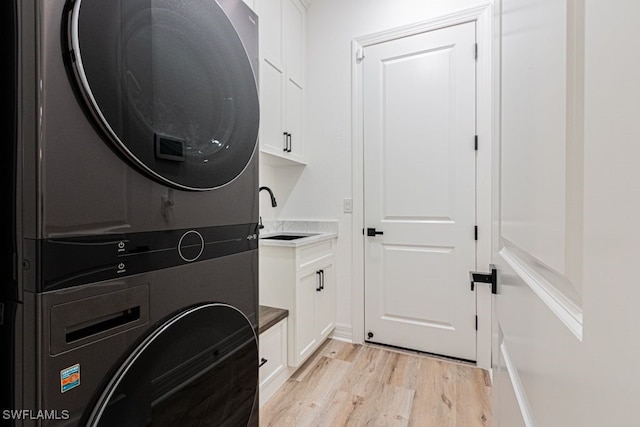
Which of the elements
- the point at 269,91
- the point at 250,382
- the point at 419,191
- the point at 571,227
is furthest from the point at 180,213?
the point at 419,191

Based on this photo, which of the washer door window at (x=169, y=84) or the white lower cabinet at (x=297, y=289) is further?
the white lower cabinet at (x=297, y=289)

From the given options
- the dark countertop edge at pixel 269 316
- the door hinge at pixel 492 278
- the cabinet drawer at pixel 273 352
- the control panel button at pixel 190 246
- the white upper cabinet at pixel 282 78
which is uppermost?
the white upper cabinet at pixel 282 78

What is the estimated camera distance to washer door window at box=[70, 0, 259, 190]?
0.49 metres

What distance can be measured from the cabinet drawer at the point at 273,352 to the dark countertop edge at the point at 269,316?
0.11ft

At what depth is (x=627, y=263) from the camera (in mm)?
197

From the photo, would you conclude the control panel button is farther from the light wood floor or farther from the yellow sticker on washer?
the light wood floor

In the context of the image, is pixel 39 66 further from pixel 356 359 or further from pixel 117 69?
pixel 356 359

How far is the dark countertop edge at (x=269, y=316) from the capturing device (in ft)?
4.89

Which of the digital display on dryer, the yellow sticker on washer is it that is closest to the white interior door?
the digital display on dryer

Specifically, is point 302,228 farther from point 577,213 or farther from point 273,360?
point 577,213

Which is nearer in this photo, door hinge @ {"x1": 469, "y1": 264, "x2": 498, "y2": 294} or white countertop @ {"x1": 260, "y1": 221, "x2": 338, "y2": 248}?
door hinge @ {"x1": 469, "y1": 264, "x2": 498, "y2": 294}

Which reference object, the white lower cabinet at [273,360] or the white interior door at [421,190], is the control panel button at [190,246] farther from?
the white interior door at [421,190]

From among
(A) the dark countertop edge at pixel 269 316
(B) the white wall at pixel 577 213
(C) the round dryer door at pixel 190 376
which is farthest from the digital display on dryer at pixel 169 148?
(A) the dark countertop edge at pixel 269 316

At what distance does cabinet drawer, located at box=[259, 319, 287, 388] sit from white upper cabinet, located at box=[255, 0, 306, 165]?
1.10m
